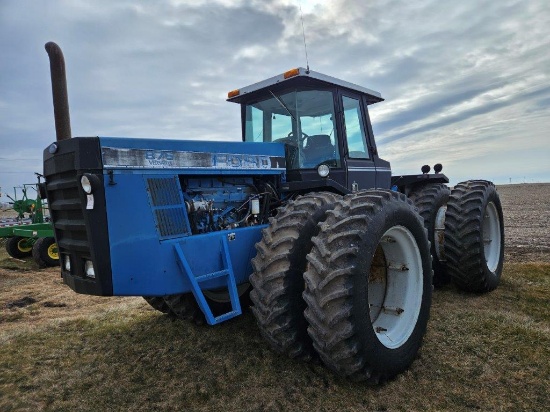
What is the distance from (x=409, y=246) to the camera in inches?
Answer: 155

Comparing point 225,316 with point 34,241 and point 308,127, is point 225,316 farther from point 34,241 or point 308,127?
point 34,241

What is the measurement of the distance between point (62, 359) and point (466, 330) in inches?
160

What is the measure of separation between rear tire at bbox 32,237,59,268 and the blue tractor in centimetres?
676

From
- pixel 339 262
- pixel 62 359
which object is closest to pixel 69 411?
pixel 62 359

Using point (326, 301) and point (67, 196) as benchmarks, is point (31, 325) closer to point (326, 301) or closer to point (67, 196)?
point (67, 196)

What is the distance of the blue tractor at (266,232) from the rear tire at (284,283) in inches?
0.4

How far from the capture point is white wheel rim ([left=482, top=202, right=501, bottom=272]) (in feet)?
20.3

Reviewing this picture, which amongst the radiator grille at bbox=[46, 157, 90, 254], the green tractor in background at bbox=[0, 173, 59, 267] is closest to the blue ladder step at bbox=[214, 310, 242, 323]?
the radiator grille at bbox=[46, 157, 90, 254]

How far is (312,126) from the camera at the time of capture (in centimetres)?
475

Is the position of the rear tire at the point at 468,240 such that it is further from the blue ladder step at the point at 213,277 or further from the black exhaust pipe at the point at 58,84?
the black exhaust pipe at the point at 58,84

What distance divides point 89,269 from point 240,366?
5.11 ft

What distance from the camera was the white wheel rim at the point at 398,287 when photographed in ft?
12.5

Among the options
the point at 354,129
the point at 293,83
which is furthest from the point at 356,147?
the point at 293,83

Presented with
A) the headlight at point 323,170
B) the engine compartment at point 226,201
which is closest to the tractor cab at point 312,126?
the headlight at point 323,170
